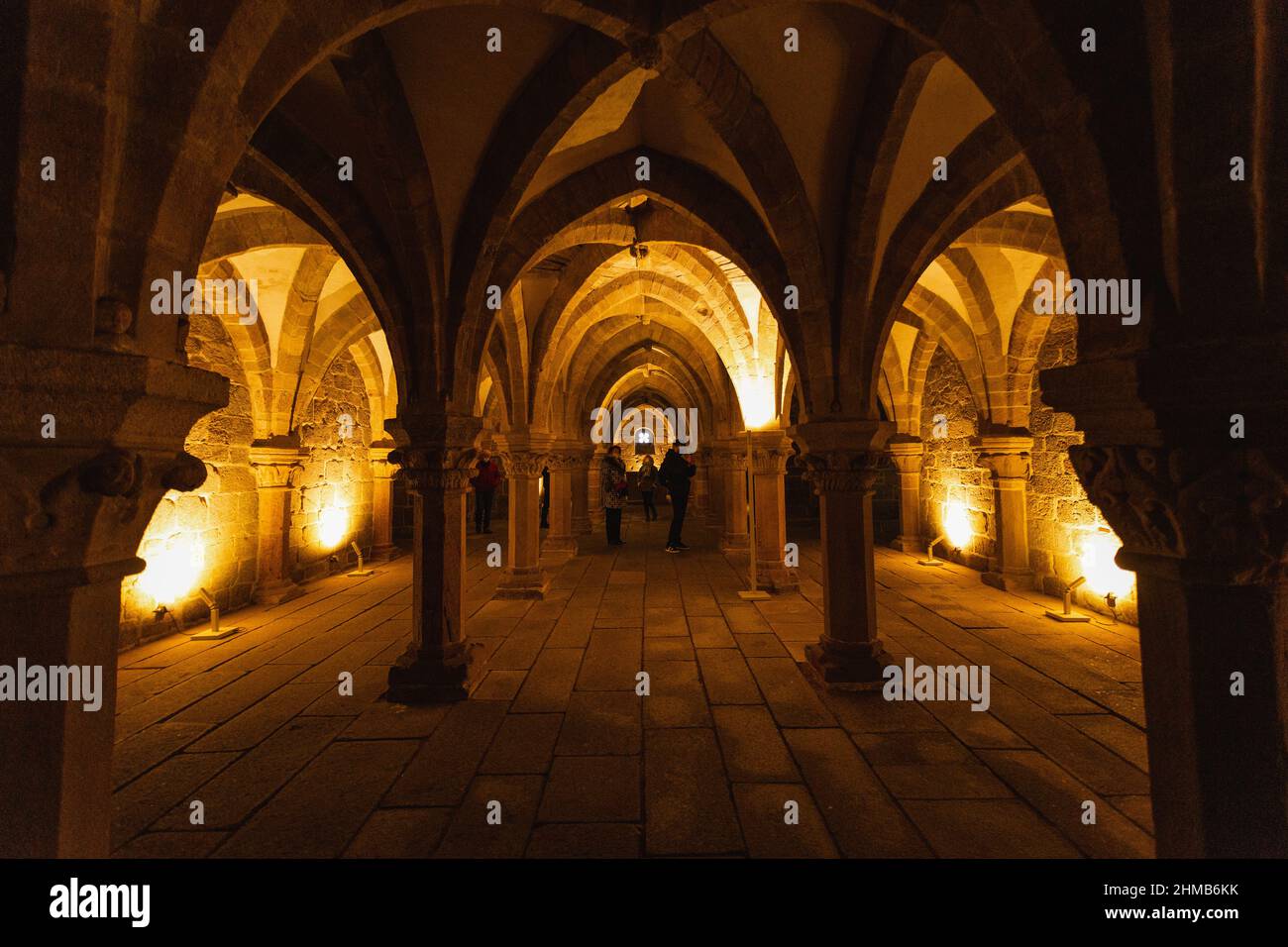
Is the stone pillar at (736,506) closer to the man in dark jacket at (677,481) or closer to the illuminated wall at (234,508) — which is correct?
the man in dark jacket at (677,481)

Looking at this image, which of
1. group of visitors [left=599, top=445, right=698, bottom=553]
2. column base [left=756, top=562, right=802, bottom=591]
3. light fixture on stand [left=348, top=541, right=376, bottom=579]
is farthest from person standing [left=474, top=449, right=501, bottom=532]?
column base [left=756, top=562, right=802, bottom=591]

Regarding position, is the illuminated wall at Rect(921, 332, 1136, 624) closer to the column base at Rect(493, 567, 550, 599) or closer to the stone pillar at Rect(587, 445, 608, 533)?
the column base at Rect(493, 567, 550, 599)

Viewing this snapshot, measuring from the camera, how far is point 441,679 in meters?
3.83

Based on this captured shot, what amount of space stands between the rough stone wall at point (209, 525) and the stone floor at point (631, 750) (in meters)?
0.52

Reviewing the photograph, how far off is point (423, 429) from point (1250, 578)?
4.20m

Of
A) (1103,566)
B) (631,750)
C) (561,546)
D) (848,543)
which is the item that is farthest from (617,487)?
(631,750)

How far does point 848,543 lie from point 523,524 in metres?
4.53

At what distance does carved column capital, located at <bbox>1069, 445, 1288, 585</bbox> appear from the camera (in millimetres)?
1383

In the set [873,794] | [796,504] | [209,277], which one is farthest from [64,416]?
[796,504]

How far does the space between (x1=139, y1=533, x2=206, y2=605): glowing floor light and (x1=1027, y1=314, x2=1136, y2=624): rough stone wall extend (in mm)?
10218

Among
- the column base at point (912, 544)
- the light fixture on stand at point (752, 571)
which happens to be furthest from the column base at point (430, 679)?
the column base at point (912, 544)

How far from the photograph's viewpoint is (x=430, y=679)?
12.6 ft

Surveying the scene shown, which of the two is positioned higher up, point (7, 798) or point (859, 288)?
point (859, 288)
